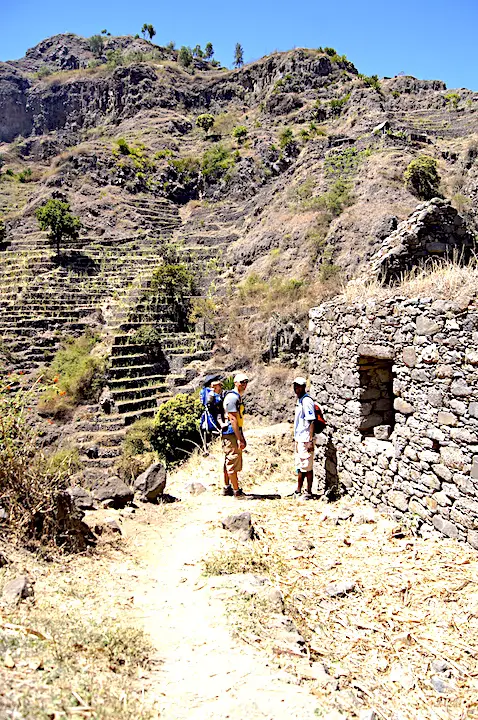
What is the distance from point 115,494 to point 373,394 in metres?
3.80

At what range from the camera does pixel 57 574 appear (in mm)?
3699

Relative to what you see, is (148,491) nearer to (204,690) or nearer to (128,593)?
(128,593)

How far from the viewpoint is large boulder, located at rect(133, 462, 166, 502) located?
664cm

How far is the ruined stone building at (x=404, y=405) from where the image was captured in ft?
13.9

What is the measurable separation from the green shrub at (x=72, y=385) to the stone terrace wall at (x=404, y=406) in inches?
479

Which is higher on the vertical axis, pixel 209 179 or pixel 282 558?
pixel 209 179

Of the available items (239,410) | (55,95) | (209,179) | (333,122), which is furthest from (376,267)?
(55,95)

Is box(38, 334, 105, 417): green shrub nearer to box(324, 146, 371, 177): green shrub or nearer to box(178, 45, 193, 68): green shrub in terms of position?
box(324, 146, 371, 177): green shrub

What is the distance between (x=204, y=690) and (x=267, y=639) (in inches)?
25.5

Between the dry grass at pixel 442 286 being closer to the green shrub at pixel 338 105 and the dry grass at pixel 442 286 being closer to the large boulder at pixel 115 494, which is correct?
the large boulder at pixel 115 494

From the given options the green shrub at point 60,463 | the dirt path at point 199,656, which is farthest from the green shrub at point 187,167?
the dirt path at point 199,656

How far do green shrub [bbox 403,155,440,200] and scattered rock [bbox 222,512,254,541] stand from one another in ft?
60.1

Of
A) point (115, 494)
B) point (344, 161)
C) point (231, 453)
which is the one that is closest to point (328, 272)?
point (344, 161)

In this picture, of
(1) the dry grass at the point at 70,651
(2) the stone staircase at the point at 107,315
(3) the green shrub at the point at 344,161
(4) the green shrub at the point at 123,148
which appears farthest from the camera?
(4) the green shrub at the point at 123,148
